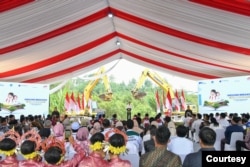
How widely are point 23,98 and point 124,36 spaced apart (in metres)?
3.92

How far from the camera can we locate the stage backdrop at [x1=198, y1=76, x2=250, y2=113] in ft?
30.1

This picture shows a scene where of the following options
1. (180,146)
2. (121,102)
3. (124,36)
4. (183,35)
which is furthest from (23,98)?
(121,102)

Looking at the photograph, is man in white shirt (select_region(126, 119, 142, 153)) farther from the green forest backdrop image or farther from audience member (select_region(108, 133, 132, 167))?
the green forest backdrop image

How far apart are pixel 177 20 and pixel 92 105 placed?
10417 mm

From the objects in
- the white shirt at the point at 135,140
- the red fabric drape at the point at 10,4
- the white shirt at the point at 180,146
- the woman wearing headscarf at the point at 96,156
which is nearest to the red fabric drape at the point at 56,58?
the red fabric drape at the point at 10,4

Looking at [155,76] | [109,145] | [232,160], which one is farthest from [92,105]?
[232,160]

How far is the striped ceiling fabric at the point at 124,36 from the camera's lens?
Answer: 17.9 ft

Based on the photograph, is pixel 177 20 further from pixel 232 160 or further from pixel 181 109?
pixel 181 109

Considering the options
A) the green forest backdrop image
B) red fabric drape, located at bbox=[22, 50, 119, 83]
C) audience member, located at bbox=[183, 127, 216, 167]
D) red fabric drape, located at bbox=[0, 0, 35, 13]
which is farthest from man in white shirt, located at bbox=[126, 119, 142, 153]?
the green forest backdrop image

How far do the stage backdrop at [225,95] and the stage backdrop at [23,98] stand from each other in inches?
213

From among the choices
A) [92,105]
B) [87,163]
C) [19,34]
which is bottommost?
[87,163]

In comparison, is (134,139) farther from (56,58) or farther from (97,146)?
(56,58)

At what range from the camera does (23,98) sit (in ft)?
33.6

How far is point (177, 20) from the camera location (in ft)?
20.6
